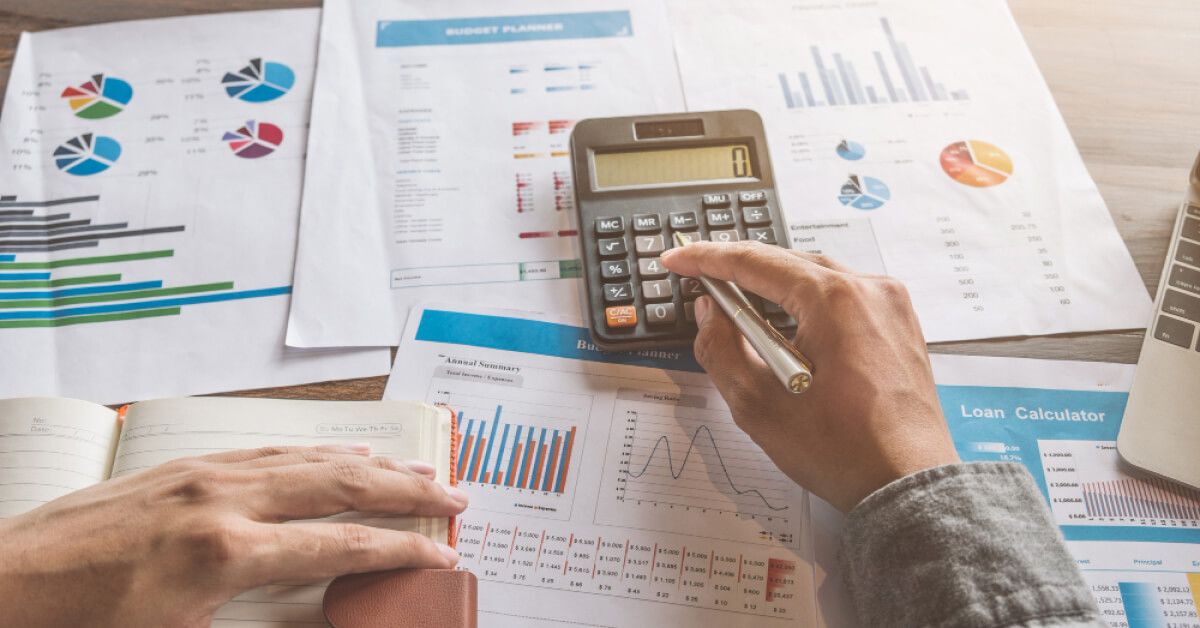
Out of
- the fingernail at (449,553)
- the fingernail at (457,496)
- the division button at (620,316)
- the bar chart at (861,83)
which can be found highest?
the bar chart at (861,83)

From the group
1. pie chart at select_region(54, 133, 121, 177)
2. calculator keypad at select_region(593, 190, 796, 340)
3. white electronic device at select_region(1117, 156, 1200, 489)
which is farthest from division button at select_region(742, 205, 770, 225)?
pie chart at select_region(54, 133, 121, 177)

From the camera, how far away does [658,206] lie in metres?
0.73

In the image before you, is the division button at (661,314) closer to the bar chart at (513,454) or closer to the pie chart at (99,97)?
the bar chart at (513,454)

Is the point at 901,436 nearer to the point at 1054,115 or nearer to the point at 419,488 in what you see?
the point at 419,488

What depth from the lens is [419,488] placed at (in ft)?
1.83

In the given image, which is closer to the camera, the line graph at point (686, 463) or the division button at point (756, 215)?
the line graph at point (686, 463)

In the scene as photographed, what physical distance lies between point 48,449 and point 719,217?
0.54 meters

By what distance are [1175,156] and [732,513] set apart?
0.61m

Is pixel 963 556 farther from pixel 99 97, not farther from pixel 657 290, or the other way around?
pixel 99 97

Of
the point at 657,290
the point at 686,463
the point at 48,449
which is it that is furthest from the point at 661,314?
the point at 48,449

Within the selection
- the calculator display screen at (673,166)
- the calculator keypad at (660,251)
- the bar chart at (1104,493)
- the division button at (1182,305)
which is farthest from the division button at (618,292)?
the division button at (1182,305)

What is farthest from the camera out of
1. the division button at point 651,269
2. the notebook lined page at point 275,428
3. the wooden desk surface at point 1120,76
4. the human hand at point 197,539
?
the wooden desk surface at point 1120,76

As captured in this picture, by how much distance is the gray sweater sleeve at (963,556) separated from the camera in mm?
489

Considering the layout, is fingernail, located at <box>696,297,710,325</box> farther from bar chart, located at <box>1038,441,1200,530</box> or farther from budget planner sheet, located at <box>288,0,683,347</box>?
bar chart, located at <box>1038,441,1200,530</box>
